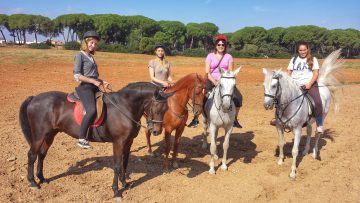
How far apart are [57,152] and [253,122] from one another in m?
6.53

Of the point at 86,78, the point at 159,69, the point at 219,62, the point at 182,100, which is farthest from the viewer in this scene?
the point at 159,69

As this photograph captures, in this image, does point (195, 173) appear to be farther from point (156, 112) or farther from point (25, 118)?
point (25, 118)

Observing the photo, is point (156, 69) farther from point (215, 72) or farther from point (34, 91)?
point (34, 91)

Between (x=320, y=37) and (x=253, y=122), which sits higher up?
(x=320, y=37)

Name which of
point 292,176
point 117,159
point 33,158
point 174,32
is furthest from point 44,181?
point 174,32

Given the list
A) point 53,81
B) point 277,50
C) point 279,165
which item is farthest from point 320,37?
point 279,165

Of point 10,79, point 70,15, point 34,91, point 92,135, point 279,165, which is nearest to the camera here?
point 92,135

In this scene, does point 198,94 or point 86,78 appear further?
point 198,94

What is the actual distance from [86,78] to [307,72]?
16.1ft

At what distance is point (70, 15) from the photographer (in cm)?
8056

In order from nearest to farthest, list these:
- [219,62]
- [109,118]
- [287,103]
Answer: [109,118] → [287,103] → [219,62]

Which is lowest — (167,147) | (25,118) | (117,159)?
(167,147)

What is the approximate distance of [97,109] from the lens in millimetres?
5574

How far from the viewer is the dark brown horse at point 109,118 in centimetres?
557
